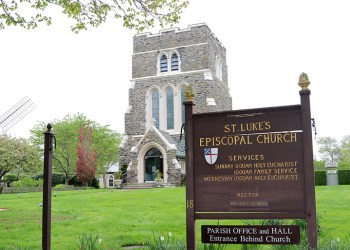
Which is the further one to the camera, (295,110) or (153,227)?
(153,227)

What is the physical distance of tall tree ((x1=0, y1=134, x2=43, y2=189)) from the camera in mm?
34438

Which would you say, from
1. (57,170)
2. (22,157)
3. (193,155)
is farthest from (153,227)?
(57,170)

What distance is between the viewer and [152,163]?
33.9 meters

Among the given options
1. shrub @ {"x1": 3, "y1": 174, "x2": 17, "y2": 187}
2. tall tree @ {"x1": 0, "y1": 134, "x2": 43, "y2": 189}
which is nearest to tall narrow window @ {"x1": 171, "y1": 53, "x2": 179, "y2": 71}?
tall tree @ {"x1": 0, "y1": 134, "x2": 43, "y2": 189}

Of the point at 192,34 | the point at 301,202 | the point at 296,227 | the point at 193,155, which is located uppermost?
the point at 192,34

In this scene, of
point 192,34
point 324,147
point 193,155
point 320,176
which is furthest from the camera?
point 324,147

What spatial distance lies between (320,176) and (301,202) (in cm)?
2613

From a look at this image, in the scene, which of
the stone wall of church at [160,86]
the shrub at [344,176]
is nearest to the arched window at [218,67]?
the stone wall of church at [160,86]

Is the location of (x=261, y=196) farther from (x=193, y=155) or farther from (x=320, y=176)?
(x=320, y=176)

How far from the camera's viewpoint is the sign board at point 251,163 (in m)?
5.05

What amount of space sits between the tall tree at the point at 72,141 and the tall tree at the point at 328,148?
4111cm

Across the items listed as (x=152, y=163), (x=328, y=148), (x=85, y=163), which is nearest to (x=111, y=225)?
(x=152, y=163)

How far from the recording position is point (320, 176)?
2925 cm

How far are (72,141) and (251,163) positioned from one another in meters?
43.3
